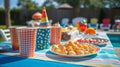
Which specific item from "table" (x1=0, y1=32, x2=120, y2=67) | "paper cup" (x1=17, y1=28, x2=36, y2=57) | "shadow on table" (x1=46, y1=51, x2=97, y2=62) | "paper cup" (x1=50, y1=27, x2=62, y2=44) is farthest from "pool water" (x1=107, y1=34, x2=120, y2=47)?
"paper cup" (x1=17, y1=28, x2=36, y2=57)

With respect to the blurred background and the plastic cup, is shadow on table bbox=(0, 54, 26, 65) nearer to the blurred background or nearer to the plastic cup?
the plastic cup

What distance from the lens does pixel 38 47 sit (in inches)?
70.6

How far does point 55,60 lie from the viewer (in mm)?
1451

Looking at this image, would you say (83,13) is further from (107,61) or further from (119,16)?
(107,61)

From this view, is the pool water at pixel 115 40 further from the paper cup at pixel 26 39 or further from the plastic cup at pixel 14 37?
the paper cup at pixel 26 39

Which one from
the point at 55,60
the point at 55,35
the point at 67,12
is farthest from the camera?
the point at 67,12

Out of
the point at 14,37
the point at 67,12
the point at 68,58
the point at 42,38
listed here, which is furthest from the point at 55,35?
the point at 67,12

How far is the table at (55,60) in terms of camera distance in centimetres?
135

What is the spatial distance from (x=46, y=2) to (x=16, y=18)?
14.8 meters

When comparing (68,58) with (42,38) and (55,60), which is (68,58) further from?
(42,38)

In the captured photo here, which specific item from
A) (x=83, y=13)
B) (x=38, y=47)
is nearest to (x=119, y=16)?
(x=83, y=13)

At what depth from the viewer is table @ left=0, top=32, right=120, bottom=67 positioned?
135cm

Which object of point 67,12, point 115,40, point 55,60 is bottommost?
point 55,60

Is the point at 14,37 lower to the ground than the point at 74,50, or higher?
higher
